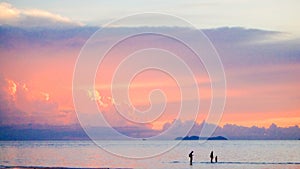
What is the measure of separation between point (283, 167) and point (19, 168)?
131ft

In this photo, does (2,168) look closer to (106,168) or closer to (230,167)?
(106,168)

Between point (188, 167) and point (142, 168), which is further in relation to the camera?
point (188, 167)

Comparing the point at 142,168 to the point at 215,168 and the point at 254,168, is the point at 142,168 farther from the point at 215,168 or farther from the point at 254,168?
the point at 254,168

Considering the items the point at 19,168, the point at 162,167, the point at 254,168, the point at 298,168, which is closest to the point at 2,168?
the point at 19,168

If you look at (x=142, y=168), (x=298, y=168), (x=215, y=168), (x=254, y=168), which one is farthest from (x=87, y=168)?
(x=298, y=168)

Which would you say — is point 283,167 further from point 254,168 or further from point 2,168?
point 2,168

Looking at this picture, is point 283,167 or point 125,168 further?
point 283,167

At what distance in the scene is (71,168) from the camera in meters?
85.7

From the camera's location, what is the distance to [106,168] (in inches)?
3307

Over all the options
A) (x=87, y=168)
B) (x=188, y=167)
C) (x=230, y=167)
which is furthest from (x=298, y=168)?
(x=87, y=168)

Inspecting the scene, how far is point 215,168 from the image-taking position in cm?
8800

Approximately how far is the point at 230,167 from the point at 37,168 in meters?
29.4

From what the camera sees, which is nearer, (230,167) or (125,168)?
(125,168)

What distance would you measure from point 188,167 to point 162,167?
4095 mm
